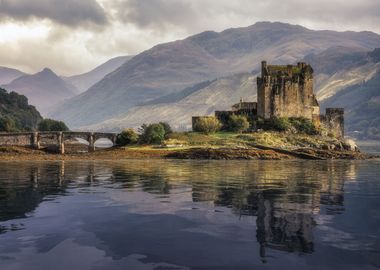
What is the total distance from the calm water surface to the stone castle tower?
98.1 metres

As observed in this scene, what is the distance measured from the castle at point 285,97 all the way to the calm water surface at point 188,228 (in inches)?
3867

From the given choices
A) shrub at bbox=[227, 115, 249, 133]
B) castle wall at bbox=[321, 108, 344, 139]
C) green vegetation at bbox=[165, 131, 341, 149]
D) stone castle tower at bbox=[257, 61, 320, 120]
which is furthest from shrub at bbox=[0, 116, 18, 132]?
castle wall at bbox=[321, 108, 344, 139]

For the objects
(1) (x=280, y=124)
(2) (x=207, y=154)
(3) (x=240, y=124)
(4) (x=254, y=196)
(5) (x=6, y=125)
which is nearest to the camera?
(4) (x=254, y=196)

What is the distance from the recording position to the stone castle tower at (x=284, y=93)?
477 ft

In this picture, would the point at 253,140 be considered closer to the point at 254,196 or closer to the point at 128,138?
the point at 128,138

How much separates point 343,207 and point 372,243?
11.7 m

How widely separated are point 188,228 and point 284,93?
401 ft

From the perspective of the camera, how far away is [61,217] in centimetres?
→ 3103

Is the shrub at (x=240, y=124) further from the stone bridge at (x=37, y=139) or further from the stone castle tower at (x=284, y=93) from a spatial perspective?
the stone bridge at (x=37, y=139)

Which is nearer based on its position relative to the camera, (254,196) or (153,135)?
(254,196)

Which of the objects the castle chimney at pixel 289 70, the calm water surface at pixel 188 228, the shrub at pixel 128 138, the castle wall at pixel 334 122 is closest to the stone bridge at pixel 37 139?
the shrub at pixel 128 138

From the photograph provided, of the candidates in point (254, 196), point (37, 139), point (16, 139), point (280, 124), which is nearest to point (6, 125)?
point (37, 139)

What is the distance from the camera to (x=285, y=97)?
478ft

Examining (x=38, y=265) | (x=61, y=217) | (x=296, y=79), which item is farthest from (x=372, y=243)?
(x=296, y=79)
